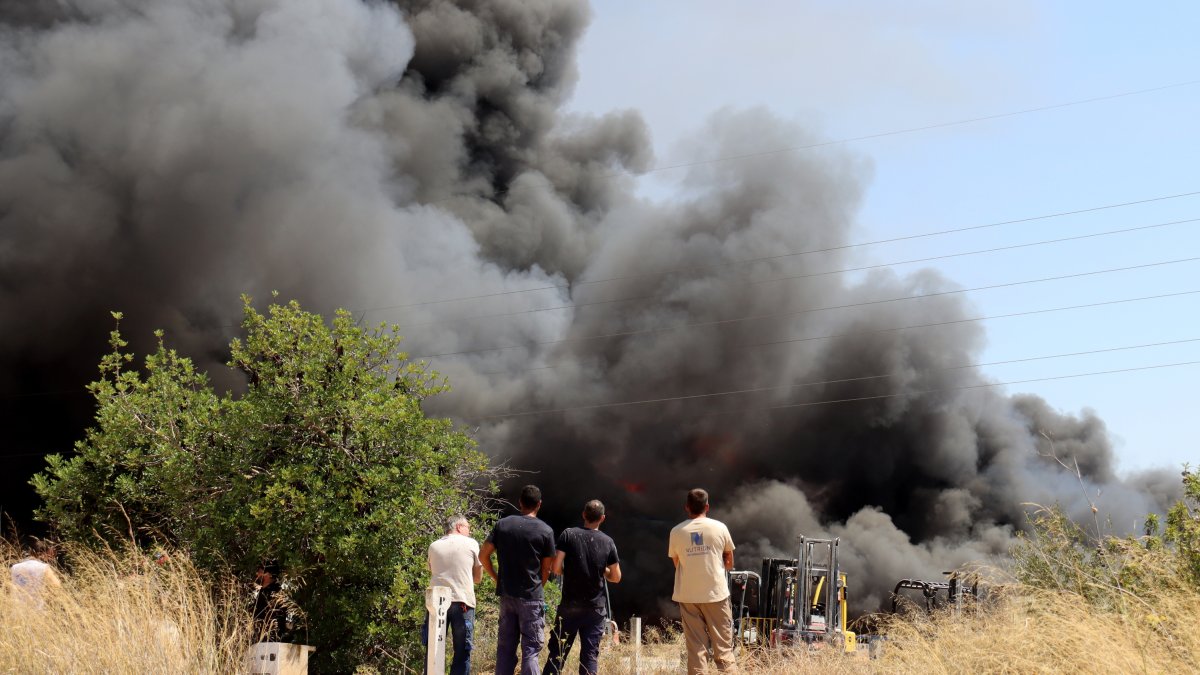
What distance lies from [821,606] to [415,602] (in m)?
9.73

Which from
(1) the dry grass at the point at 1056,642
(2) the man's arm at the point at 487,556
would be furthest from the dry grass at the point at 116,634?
(1) the dry grass at the point at 1056,642

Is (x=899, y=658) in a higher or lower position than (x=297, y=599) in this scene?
lower

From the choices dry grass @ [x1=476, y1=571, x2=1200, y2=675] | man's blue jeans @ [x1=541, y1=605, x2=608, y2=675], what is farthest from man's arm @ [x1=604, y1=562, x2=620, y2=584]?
dry grass @ [x1=476, y1=571, x2=1200, y2=675]

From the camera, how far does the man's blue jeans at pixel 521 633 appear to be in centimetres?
732

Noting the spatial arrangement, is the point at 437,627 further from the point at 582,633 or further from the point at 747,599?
the point at 747,599

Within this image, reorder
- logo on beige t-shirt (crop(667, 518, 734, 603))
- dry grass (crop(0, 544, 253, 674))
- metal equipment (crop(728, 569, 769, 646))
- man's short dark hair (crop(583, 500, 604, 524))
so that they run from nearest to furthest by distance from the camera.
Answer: dry grass (crop(0, 544, 253, 674))
logo on beige t-shirt (crop(667, 518, 734, 603))
man's short dark hair (crop(583, 500, 604, 524))
metal equipment (crop(728, 569, 769, 646))

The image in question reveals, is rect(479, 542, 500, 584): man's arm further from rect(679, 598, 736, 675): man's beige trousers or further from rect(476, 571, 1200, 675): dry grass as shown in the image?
rect(476, 571, 1200, 675): dry grass

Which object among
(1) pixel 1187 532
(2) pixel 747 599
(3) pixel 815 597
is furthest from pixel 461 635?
(2) pixel 747 599

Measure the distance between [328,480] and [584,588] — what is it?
3148 millimetres

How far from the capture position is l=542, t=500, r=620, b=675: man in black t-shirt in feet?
24.9

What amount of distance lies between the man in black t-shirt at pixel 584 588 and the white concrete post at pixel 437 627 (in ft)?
2.86

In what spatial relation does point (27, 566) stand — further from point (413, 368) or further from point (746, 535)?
point (746, 535)

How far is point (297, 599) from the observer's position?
31.7 ft

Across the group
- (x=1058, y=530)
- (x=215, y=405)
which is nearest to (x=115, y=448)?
(x=215, y=405)
